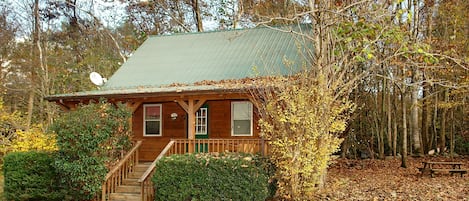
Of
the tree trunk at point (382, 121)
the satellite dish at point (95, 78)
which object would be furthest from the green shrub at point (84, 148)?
the tree trunk at point (382, 121)

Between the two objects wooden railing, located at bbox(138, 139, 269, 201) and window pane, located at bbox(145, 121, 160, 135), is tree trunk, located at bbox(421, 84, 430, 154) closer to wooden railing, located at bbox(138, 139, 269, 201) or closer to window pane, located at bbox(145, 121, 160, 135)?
wooden railing, located at bbox(138, 139, 269, 201)

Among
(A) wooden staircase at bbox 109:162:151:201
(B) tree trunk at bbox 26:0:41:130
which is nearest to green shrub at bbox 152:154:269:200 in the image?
(A) wooden staircase at bbox 109:162:151:201

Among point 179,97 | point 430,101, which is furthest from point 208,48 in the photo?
point 430,101

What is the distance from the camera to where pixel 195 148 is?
38.4ft

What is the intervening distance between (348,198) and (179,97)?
5.21 m

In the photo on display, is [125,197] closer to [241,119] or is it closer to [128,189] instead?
[128,189]

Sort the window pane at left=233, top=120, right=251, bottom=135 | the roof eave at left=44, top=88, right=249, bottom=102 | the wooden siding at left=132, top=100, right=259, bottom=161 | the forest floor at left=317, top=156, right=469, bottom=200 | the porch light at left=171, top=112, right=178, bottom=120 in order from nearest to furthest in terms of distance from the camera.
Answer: the forest floor at left=317, top=156, right=469, bottom=200 < the roof eave at left=44, top=88, right=249, bottom=102 < the window pane at left=233, top=120, right=251, bottom=135 < the wooden siding at left=132, top=100, right=259, bottom=161 < the porch light at left=171, top=112, right=178, bottom=120

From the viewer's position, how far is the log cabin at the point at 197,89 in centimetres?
1152

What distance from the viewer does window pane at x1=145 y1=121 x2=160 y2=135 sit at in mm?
14047

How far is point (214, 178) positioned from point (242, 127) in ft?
13.2

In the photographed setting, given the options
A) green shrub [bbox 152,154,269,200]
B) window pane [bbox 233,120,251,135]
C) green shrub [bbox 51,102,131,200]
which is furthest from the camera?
window pane [bbox 233,120,251,135]

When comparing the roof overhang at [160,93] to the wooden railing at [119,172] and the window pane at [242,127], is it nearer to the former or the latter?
the wooden railing at [119,172]

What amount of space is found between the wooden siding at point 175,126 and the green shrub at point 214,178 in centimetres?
378

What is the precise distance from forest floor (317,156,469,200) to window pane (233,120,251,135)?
2819 millimetres
